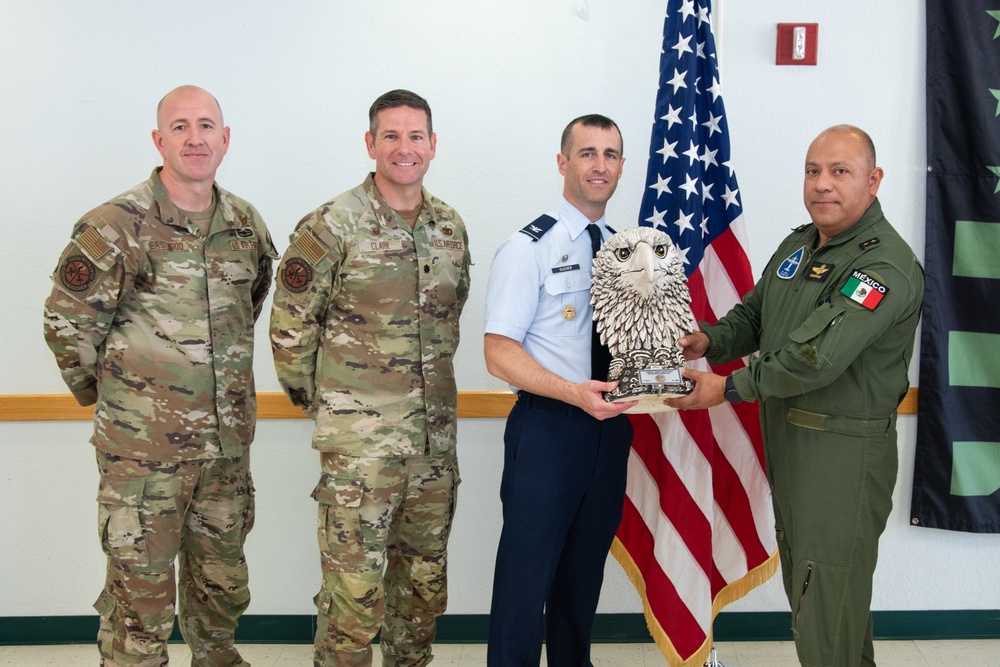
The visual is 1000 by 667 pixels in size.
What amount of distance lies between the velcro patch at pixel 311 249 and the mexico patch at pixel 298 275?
0.8 inches

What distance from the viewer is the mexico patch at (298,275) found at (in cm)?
228

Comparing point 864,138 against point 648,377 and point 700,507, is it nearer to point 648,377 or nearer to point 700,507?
point 648,377

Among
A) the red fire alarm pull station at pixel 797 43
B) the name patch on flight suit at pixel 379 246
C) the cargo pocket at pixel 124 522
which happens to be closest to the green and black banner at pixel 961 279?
the red fire alarm pull station at pixel 797 43

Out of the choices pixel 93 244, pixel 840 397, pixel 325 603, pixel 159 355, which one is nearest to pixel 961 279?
pixel 840 397

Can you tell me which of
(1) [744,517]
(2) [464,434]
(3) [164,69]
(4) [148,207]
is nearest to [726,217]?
(1) [744,517]

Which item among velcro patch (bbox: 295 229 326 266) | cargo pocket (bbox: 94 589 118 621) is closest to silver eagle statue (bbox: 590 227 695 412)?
velcro patch (bbox: 295 229 326 266)

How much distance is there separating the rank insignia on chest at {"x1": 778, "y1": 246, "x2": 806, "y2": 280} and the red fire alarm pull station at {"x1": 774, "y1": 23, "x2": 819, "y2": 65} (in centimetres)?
90

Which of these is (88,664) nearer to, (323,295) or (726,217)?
(323,295)

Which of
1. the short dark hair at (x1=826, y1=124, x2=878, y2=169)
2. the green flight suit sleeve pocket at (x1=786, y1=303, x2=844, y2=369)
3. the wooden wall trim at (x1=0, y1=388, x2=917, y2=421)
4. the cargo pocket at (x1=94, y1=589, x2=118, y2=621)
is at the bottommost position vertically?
the cargo pocket at (x1=94, y1=589, x2=118, y2=621)

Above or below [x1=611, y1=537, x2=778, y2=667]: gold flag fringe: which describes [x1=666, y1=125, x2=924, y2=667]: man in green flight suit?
above

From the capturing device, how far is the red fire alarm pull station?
289 cm

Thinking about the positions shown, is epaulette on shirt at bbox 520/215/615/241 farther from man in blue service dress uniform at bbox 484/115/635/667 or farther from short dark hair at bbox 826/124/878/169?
short dark hair at bbox 826/124/878/169

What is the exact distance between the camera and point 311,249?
2.27m

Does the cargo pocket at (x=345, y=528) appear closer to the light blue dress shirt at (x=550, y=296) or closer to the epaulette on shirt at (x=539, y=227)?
the light blue dress shirt at (x=550, y=296)
